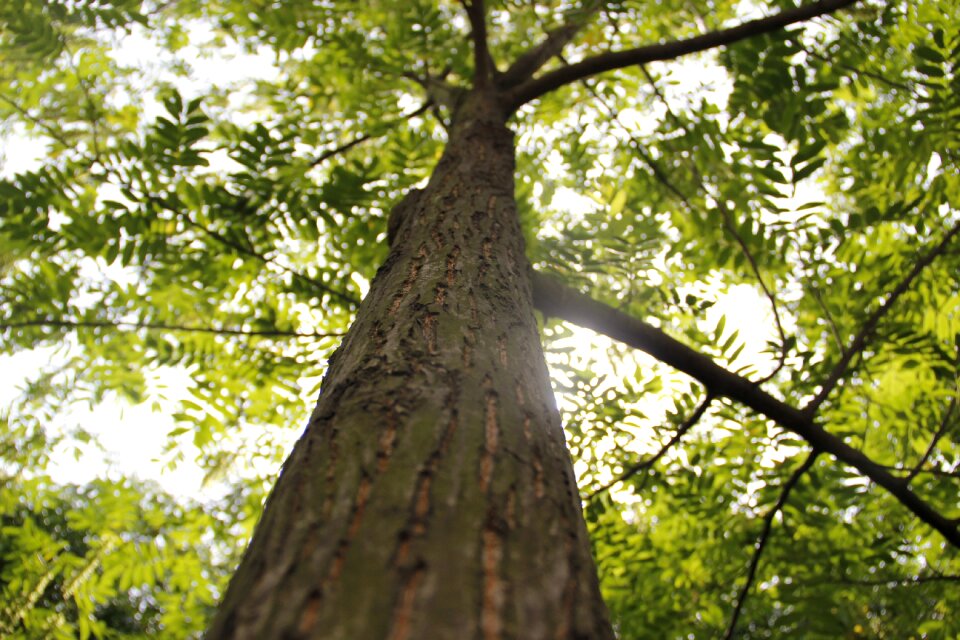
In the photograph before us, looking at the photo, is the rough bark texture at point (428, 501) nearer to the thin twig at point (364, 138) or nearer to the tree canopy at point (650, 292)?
the tree canopy at point (650, 292)

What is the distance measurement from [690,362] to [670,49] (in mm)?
1605

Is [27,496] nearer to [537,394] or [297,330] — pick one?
[297,330]

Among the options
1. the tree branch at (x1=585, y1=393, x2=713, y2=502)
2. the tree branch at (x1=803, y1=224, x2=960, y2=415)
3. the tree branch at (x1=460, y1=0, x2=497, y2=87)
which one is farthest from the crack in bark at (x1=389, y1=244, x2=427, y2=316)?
the tree branch at (x1=460, y1=0, x2=497, y2=87)

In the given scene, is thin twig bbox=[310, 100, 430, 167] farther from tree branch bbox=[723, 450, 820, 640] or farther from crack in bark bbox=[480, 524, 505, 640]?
crack in bark bbox=[480, 524, 505, 640]

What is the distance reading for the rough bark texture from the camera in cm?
56

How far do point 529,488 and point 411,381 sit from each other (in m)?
0.27

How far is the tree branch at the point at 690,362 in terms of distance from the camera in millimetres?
2182

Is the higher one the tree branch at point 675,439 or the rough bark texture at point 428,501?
the tree branch at point 675,439

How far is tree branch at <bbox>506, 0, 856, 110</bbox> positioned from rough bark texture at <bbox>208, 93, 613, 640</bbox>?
6.91 ft

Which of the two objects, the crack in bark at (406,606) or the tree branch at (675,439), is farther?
the tree branch at (675,439)

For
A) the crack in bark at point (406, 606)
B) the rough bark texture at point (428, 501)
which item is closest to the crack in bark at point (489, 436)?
the rough bark texture at point (428, 501)

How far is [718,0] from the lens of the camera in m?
4.35

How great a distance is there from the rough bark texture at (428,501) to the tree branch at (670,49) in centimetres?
211

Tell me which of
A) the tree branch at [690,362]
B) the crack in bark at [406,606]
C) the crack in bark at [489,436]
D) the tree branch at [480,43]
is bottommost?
the crack in bark at [406,606]
